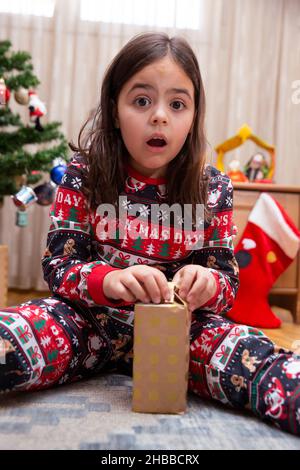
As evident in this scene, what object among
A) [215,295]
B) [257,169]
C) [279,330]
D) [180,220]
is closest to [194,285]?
[215,295]

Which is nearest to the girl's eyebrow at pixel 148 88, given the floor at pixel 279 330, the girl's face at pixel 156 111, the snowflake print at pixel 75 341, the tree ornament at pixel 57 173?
the girl's face at pixel 156 111

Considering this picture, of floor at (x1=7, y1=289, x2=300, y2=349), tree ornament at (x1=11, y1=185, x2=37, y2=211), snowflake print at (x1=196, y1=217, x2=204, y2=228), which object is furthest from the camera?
tree ornament at (x1=11, y1=185, x2=37, y2=211)

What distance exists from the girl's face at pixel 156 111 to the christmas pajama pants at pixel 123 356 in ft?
0.90

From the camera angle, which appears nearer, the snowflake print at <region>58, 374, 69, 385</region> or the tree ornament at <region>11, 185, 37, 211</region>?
the snowflake print at <region>58, 374, 69, 385</region>

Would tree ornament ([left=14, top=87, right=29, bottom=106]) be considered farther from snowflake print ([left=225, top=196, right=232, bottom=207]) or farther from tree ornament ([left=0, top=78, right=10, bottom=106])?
snowflake print ([left=225, top=196, right=232, bottom=207])

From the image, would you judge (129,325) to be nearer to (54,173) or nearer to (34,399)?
(34,399)

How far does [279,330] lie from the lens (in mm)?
1634

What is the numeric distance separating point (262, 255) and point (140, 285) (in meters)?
→ 1.15

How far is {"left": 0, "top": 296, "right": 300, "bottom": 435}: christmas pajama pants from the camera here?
2.20 feet

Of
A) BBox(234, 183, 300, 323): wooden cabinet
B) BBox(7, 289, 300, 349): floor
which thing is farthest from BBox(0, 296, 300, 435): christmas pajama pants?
BBox(234, 183, 300, 323): wooden cabinet

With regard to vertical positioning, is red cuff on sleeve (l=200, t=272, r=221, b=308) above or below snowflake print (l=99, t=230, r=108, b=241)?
below

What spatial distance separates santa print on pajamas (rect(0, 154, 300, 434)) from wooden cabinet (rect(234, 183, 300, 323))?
2.92 ft

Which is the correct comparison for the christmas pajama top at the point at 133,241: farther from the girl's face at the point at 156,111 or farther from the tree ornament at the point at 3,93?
the tree ornament at the point at 3,93

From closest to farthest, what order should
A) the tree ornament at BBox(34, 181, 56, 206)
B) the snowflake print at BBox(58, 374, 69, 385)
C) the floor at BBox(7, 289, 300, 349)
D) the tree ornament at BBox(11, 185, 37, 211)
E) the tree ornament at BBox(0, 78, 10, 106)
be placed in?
the snowflake print at BBox(58, 374, 69, 385) → the floor at BBox(7, 289, 300, 349) → the tree ornament at BBox(0, 78, 10, 106) → the tree ornament at BBox(11, 185, 37, 211) → the tree ornament at BBox(34, 181, 56, 206)
